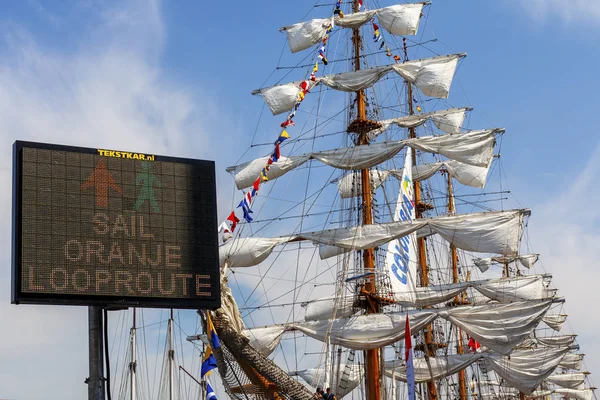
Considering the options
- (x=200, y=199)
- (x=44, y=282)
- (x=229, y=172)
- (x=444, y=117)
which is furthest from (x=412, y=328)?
(x=44, y=282)

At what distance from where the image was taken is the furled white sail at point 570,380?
92.9m

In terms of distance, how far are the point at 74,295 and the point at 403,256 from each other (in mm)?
28353

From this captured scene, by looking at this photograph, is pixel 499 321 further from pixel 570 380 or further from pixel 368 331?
pixel 570 380

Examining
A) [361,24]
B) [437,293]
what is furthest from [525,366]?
[361,24]

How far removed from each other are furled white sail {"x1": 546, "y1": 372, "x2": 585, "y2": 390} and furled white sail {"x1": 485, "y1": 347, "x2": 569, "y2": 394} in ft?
109

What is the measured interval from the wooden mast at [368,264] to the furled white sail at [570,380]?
50718mm

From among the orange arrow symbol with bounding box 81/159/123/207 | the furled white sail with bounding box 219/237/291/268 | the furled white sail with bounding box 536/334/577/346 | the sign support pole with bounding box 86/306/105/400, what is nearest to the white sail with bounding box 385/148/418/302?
the furled white sail with bounding box 219/237/291/268

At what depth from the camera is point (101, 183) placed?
2084 cm

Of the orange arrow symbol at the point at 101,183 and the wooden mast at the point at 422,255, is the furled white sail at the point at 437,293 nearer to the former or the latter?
the wooden mast at the point at 422,255

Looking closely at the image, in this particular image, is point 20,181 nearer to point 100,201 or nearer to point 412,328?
point 100,201

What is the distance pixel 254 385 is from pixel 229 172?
19.3 m

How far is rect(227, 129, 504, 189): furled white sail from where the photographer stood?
46844mm

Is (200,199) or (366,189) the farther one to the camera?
(366,189)

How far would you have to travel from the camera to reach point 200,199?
71.9 feet
